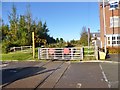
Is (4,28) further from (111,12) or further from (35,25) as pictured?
(111,12)

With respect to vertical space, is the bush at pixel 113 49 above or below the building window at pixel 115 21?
below

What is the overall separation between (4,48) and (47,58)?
16710 mm

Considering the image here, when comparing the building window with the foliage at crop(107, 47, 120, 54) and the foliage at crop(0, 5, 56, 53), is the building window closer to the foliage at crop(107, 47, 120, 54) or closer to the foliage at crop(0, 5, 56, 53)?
the foliage at crop(107, 47, 120, 54)

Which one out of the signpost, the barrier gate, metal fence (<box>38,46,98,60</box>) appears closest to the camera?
metal fence (<box>38,46,98,60</box>)

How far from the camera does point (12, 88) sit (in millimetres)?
12219

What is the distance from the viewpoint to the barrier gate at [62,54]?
2892 cm

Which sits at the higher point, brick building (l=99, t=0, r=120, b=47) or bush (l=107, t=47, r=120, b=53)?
brick building (l=99, t=0, r=120, b=47)

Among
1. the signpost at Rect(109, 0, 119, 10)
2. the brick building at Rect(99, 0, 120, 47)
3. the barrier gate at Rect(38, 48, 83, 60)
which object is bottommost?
the barrier gate at Rect(38, 48, 83, 60)

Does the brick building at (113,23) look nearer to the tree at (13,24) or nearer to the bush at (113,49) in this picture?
the bush at (113,49)

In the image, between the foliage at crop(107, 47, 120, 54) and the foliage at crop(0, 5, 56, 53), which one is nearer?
the foliage at crop(107, 47, 120, 54)

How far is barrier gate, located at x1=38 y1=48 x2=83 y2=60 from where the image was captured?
94.9 feet

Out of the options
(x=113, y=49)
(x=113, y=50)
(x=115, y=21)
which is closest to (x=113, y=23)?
(x=115, y=21)

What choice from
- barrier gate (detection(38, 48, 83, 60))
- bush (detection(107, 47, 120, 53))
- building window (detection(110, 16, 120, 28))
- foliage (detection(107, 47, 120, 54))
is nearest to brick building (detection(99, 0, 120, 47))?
building window (detection(110, 16, 120, 28))

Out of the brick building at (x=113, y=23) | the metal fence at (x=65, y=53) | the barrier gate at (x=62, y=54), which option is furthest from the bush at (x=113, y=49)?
the barrier gate at (x=62, y=54)
